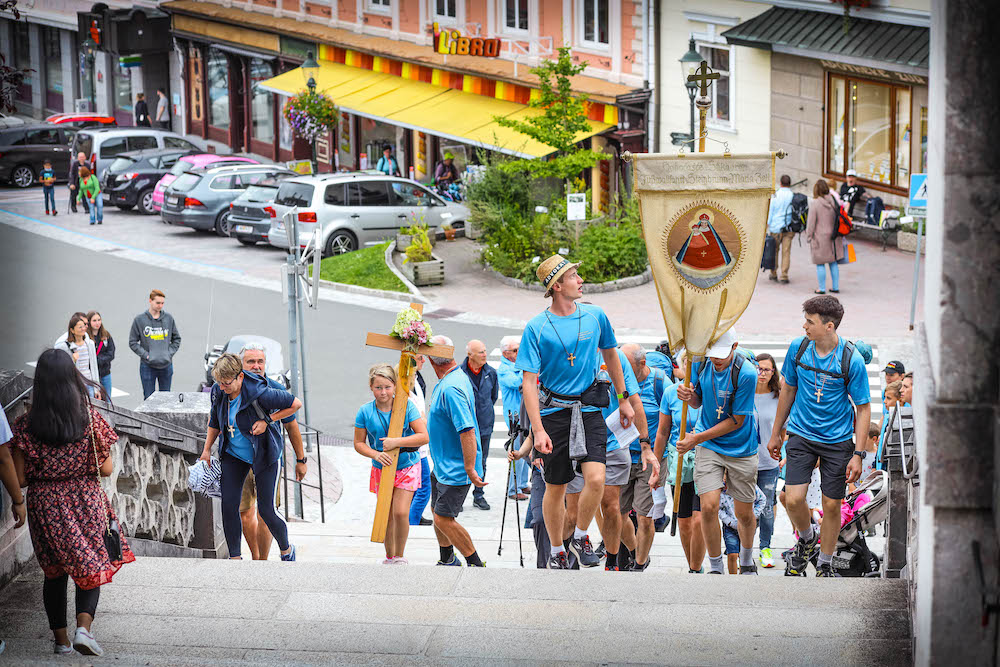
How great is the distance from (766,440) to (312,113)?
25899mm

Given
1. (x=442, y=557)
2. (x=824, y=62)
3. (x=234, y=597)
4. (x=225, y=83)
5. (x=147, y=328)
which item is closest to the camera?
(x=234, y=597)

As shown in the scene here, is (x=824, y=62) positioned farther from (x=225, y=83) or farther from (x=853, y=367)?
(x=225, y=83)

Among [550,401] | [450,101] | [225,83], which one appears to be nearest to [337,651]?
[550,401]

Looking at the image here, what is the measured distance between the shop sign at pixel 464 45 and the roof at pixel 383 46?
0.50 metres

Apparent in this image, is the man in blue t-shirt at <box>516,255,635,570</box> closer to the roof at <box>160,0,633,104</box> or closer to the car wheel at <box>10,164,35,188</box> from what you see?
the roof at <box>160,0,633,104</box>

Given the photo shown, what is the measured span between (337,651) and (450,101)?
1068 inches

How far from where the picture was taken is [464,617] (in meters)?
7.09

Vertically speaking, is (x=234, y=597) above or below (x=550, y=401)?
below

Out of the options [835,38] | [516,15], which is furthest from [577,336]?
[516,15]

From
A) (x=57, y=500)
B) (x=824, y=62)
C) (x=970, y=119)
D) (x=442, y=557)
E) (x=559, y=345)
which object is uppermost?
(x=824, y=62)

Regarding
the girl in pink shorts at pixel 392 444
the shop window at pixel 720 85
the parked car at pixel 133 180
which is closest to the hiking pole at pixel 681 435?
the girl in pink shorts at pixel 392 444

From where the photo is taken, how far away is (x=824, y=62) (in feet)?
86.6

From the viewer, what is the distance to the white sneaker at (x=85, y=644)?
666 cm

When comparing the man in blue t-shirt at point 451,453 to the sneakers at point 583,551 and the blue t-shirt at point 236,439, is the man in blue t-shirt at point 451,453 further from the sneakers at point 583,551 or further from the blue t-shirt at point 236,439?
the blue t-shirt at point 236,439
